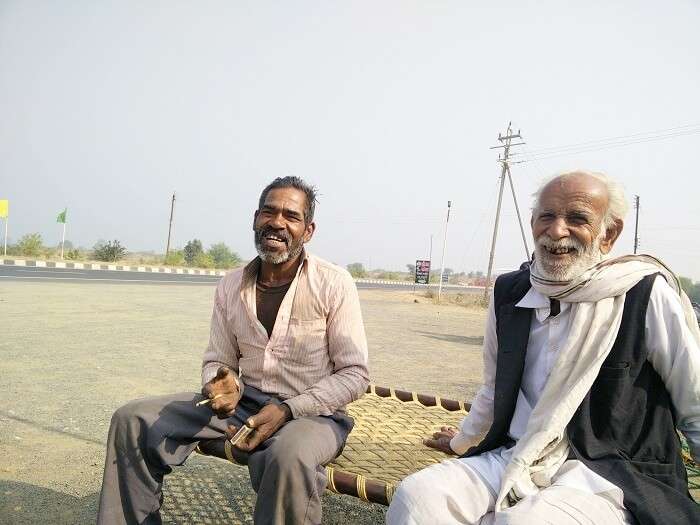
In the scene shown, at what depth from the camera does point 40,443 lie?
11.5ft

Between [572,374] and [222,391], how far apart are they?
1402mm

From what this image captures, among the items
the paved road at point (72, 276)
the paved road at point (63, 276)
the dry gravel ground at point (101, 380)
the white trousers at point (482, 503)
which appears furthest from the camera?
the paved road at point (72, 276)

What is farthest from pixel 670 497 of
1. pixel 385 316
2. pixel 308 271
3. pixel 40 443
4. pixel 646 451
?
pixel 385 316

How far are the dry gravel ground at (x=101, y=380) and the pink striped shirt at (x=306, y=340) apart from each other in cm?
91

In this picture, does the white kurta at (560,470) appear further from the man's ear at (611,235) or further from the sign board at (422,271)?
the sign board at (422,271)

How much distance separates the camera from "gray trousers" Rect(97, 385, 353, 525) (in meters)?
1.94

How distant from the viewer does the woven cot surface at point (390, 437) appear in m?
2.48

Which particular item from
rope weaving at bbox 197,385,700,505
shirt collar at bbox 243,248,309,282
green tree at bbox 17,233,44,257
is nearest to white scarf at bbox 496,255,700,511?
rope weaving at bbox 197,385,700,505

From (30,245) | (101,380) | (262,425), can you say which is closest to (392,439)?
(262,425)

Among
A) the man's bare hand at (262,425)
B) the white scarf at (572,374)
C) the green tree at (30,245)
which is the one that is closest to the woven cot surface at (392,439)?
the man's bare hand at (262,425)

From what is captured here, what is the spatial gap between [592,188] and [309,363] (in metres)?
1.44

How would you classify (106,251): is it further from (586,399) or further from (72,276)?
(586,399)

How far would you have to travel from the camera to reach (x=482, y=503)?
5.98ft

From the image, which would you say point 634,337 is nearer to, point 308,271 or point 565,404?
point 565,404
